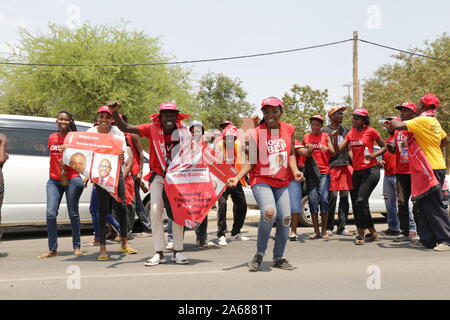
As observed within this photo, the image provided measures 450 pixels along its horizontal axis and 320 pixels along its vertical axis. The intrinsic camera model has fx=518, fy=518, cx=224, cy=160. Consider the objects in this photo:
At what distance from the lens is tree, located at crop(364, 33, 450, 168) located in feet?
101

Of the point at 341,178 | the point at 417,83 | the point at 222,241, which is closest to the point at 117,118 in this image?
the point at 222,241

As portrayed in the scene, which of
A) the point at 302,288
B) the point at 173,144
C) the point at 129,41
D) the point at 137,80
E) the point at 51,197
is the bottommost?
the point at 302,288

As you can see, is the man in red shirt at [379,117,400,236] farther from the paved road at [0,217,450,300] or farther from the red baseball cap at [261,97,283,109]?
the red baseball cap at [261,97,283,109]

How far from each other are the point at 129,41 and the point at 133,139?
16.9m

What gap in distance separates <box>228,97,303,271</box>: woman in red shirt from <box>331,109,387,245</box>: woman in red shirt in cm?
232

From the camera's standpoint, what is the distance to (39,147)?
8.62 m

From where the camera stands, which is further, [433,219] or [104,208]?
[433,219]

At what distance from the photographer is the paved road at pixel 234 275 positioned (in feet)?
15.2

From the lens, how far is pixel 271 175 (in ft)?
18.6

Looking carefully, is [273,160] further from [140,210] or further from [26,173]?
[26,173]

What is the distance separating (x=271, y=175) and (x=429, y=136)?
2.64 m

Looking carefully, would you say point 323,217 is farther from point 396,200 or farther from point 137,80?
point 137,80

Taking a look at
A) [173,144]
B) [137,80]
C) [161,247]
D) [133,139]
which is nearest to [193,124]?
[133,139]

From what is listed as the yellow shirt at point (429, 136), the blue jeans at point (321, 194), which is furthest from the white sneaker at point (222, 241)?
the yellow shirt at point (429, 136)
